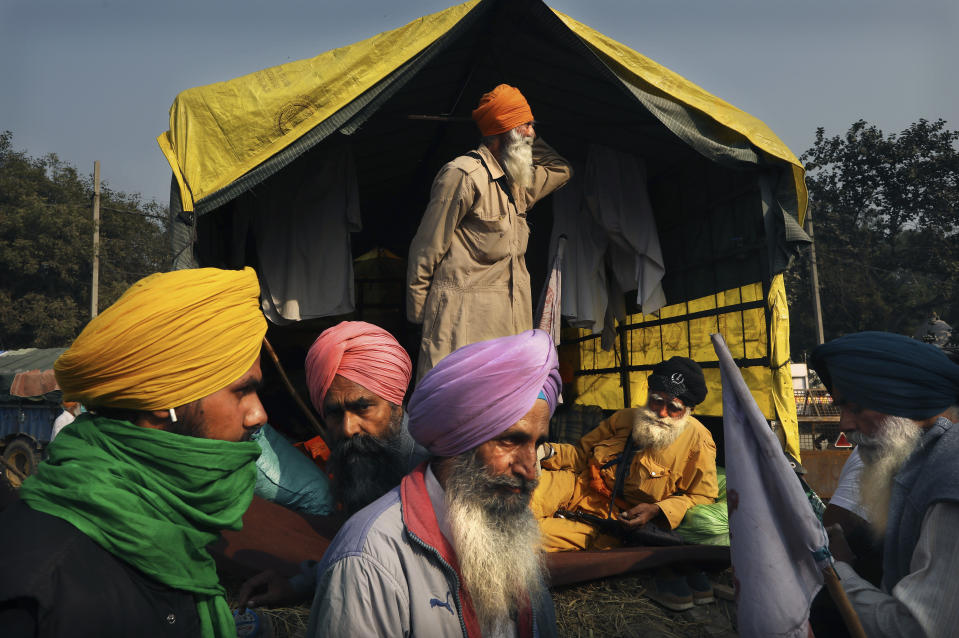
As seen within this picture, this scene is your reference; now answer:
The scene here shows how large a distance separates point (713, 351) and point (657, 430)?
1367mm

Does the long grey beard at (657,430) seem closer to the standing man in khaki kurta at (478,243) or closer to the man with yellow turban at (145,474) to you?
the standing man in khaki kurta at (478,243)

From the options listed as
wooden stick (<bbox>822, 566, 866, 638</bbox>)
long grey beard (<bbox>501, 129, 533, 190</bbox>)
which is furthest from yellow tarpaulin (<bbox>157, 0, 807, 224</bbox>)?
wooden stick (<bbox>822, 566, 866, 638</bbox>)

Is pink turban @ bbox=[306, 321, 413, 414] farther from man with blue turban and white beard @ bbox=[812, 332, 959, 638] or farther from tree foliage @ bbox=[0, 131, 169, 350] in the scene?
tree foliage @ bbox=[0, 131, 169, 350]

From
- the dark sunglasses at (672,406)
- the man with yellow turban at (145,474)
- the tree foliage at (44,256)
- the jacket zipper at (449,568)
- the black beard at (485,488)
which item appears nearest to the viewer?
the man with yellow turban at (145,474)

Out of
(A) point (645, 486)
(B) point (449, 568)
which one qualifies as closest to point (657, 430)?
(A) point (645, 486)

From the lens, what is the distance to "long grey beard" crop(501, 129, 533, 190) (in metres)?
3.86

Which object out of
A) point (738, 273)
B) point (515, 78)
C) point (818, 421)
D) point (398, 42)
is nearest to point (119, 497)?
point (398, 42)

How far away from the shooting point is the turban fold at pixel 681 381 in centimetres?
426

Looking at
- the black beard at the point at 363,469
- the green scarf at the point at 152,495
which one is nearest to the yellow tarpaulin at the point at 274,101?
the black beard at the point at 363,469

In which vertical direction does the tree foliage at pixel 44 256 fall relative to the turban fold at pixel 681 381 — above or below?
above

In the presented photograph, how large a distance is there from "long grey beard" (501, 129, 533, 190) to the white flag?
7.73 feet

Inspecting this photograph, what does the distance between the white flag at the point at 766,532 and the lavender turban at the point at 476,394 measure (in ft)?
1.88

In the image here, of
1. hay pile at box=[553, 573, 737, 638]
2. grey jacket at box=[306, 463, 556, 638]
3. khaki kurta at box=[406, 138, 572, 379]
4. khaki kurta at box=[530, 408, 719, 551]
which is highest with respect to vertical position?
khaki kurta at box=[406, 138, 572, 379]

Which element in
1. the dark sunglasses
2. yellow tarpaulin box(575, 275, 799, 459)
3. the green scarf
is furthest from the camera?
the dark sunglasses
